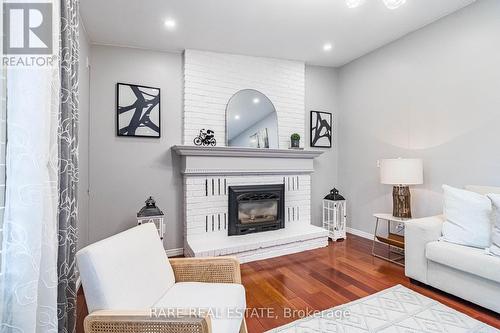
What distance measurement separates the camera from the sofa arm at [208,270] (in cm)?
164

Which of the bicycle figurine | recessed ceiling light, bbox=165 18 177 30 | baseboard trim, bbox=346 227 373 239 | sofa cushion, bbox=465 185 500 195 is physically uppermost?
recessed ceiling light, bbox=165 18 177 30

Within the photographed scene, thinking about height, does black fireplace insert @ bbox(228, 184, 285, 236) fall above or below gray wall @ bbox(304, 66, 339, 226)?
below

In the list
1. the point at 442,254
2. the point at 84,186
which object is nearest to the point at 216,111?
the point at 84,186

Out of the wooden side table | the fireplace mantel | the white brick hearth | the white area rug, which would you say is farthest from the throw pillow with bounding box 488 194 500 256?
the fireplace mantel

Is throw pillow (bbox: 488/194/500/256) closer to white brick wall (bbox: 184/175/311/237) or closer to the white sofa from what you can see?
the white sofa

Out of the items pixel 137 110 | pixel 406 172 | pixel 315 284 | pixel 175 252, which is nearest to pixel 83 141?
pixel 137 110

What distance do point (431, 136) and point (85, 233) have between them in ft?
13.8

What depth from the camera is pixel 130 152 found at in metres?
3.27

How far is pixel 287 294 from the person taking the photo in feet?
7.69

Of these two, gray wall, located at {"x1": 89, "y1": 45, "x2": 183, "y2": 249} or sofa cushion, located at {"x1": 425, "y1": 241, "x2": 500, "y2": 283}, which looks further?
gray wall, located at {"x1": 89, "y1": 45, "x2": 183, "y2": 249}

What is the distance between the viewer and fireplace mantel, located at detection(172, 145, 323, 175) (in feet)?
10.7

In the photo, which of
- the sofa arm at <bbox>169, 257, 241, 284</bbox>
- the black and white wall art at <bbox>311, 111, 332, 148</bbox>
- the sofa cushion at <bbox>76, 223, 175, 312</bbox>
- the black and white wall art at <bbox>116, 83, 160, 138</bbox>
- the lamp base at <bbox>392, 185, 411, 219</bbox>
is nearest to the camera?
the sofa cushion at <bbox>76, 223, 175, 312</bbox>

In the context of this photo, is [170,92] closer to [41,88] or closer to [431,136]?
[41,88]

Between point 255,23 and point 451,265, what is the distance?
3024mm
